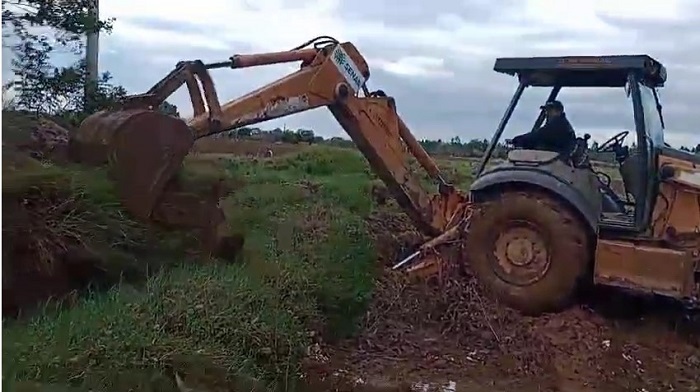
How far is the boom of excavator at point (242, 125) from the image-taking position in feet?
15.0

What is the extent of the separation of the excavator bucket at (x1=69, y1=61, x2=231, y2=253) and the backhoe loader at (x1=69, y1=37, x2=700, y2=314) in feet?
0.04

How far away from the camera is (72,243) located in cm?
401

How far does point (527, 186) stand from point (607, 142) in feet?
1.95

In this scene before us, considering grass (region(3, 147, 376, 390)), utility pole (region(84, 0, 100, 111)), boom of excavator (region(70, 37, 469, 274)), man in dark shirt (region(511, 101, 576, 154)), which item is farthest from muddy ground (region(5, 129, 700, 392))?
utility pole (region(84, 0, 100, 111))

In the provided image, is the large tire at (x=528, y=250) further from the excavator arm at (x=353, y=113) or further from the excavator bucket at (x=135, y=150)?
the excavator bucket at (x=135, y=150)

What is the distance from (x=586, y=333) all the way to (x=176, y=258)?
8.11 feet

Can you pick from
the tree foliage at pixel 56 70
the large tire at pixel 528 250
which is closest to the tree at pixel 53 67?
the tree foliage at pixel 56 70

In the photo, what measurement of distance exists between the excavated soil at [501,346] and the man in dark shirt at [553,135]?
968 mm

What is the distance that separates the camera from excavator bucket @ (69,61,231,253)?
4508 mm

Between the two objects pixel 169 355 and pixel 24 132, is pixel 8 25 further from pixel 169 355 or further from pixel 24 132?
pixel 169 355

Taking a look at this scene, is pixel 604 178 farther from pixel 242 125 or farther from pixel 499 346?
pixel 242 125

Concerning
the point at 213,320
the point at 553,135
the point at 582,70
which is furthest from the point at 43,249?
the point at 582,70

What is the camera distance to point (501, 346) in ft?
17.0

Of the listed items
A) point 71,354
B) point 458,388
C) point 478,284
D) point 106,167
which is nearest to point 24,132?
point 106,167
